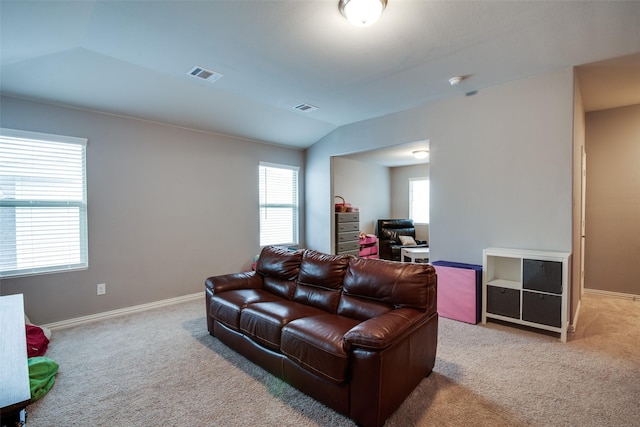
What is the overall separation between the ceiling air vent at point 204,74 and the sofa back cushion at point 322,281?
6.95ft

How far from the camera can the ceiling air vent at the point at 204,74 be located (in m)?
3.03

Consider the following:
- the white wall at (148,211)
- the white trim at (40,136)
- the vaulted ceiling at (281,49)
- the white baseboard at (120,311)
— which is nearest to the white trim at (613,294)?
the vaulted ceiling at (281,49)

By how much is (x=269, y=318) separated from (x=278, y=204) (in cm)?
326

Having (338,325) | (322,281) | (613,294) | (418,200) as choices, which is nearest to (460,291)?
(322,281)

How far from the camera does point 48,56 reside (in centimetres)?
263

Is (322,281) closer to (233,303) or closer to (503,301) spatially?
(233,303)

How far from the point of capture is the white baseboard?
3.29m

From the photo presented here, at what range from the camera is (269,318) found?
2266 mm

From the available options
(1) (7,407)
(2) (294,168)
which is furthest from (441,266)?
(1) (7,407)

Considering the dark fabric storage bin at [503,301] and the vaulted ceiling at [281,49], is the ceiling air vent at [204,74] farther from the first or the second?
the dark fabric storage bin at [503,301]

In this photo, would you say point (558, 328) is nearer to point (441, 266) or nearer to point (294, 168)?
point (441, 266)

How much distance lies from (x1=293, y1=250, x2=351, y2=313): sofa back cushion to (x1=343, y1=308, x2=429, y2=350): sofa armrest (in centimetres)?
71

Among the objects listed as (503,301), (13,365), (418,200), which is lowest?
(503,301)

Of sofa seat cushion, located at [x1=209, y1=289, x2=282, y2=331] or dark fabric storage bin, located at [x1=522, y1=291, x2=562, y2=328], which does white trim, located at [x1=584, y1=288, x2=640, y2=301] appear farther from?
sofa seat cushion, located at [x1=209, y1=289, x2=282, y2=331]
